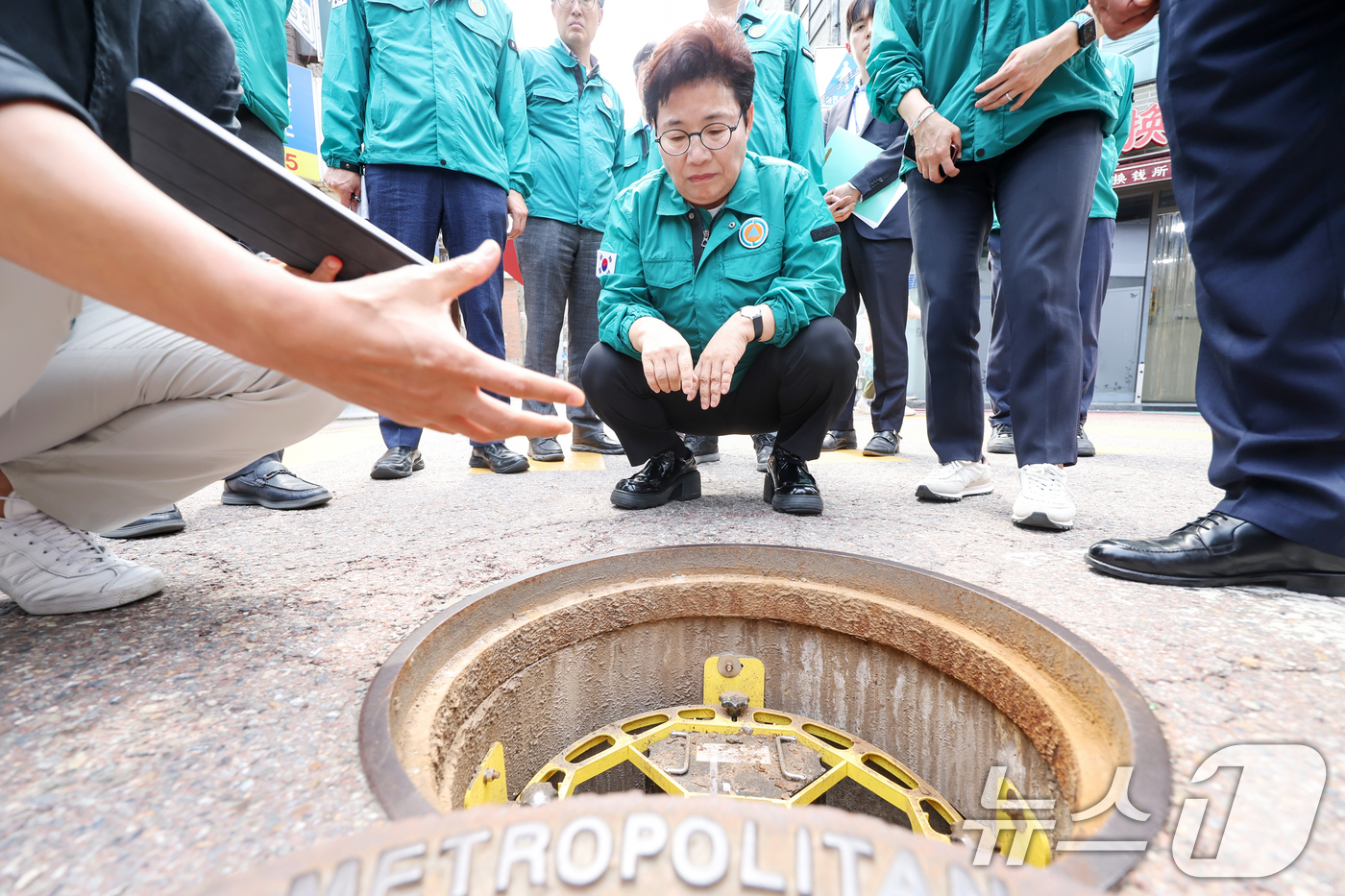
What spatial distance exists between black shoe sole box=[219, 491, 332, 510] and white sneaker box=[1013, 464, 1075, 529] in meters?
2.03

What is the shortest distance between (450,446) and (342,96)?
80.0 inches

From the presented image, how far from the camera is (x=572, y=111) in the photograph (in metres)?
3.18

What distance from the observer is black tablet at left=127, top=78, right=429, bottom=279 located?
66cm

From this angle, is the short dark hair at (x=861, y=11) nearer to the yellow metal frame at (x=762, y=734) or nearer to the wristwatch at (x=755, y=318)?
the wristwatch at (x=755, y=318)

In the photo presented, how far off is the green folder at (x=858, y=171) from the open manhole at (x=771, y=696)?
1.91m

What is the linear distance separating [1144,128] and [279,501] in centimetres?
857

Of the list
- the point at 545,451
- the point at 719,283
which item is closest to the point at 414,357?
the point at 719,283

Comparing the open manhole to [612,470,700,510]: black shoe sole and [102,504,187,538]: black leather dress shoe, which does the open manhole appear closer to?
[612,470,700,510]: black shoe sole

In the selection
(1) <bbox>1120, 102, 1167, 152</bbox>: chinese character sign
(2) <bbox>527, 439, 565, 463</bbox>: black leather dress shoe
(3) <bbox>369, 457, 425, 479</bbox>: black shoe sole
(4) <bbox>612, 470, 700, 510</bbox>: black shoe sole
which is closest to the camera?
(4) <bbox>612, 470, 700, 510</bbox>: black shoe sole

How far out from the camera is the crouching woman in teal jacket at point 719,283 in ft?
5.28

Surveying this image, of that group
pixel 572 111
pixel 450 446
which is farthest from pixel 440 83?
pixel 450 446

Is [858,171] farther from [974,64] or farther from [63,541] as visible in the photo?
[63,541]

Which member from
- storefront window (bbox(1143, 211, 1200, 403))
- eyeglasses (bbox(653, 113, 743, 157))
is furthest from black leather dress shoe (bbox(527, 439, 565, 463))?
storefront window (bbox(1143, 211, 1200, 403))

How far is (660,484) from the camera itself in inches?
76.7
